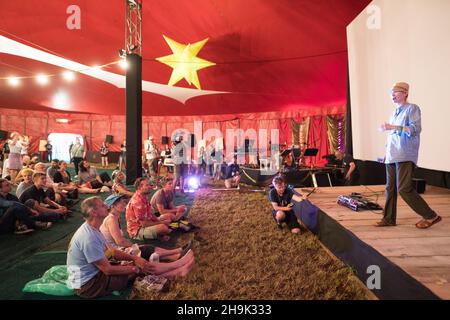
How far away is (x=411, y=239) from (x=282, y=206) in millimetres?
1844

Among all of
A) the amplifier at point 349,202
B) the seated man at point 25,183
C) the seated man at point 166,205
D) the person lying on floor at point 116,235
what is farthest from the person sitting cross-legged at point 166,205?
the amplifier at point 349,202

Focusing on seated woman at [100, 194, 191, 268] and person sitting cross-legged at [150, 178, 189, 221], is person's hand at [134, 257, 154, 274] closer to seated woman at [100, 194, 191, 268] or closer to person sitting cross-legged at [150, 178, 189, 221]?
seated woman at [100, 194, 191, 268]

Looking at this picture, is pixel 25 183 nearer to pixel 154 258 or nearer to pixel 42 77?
pixel 154 258

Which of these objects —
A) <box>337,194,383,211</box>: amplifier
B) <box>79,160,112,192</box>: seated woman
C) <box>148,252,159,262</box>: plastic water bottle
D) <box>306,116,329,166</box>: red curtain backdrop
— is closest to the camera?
<box>148,252,159,262</box>: plastic water bottle

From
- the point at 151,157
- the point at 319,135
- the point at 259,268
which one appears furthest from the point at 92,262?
the point at 319,135

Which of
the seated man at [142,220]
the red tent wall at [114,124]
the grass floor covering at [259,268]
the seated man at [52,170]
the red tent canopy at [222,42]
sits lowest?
the grass floor covering at [259,268]

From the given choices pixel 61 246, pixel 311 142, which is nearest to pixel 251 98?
pixel 311 142

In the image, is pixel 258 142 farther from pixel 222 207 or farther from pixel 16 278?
pixel 16 278

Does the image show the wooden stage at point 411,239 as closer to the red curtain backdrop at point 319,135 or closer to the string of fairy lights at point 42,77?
the red curtain backdrop at point 319,135

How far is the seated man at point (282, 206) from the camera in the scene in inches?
155

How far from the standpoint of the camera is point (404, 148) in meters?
2.43

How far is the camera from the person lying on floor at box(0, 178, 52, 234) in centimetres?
372

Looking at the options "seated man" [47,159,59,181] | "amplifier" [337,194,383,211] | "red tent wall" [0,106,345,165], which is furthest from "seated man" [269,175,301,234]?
"red tent wall" [0,106,345,165]

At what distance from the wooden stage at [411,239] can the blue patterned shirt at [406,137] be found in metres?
0.72
